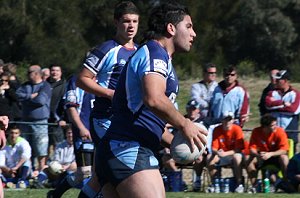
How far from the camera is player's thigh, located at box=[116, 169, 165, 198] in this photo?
5.74m

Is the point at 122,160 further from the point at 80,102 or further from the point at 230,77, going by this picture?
the point at 230,77

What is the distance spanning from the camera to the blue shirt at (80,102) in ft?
30.7

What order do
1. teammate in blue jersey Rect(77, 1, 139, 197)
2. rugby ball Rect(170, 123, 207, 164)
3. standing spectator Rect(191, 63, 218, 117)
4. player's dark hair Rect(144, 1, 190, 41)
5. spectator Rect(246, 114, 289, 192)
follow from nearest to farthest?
rugby ball Rect(170, 123, 207, 164)
player's dark hair Rect(144, 1, 190, 41)
teammate in blue jersey Rect(77, 1, 139, 197)
spectator Rect(246, 114, 289, 192)
standing spectator Rect(191, 63, 218, 117)

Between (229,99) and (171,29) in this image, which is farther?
(229,99)

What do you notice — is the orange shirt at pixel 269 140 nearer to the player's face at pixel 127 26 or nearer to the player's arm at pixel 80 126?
the player's arm at pixel 80 126

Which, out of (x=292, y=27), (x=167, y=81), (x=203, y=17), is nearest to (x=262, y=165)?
(x=167, y=81)

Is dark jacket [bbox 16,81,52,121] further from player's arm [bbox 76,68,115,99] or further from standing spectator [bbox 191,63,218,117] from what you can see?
player's arm [bbox 76,68,115,99]

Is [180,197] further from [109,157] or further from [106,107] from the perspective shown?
[109,157]

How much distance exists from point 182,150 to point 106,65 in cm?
222

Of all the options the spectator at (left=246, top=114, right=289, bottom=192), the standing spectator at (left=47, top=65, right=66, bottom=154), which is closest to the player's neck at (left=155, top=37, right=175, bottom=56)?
the spectator at (left=246, top=114, right=289, bottom=192)

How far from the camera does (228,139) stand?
45.1ft

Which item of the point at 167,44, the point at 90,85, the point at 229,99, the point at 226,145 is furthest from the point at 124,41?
the point at 229,99

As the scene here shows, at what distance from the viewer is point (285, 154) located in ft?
43.9

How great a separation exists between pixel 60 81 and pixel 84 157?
6.18 meters
